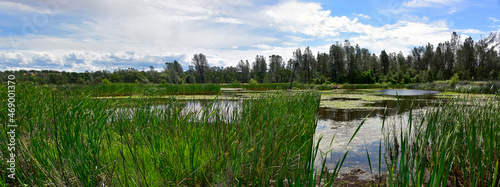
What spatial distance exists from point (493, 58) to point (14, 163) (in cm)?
7822

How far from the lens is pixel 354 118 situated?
29.6ft

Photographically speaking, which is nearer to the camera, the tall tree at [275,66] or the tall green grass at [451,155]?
the tall green grass at [451,155]

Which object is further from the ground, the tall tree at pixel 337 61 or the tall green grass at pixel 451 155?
the tall tree at pixel 337 61

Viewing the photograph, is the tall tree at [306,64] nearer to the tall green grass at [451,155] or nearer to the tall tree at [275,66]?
the tall tree at [275,66]

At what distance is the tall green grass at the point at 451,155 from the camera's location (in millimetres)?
1635

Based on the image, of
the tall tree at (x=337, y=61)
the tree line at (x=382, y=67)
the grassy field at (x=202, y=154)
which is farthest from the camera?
the tall tree at (x=337, y=61)

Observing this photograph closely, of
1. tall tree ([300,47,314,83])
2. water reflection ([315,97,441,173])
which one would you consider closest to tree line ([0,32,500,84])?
tall tree ([300,47,314,83])

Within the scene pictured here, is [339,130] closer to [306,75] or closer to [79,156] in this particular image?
[79,156]

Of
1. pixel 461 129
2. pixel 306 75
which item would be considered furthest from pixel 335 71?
pixel 461 129

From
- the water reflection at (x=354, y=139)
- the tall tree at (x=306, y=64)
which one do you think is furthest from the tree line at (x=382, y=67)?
the water reflection at (x=354, y=139)

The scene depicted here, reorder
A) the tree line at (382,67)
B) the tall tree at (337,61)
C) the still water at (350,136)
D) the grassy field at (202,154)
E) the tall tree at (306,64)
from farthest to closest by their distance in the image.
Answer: the tall tree at (306,64) < the tall tree at (337,61) < the tree line at (382,67) < the still water at (350,136) < the grassy field at (202,154)

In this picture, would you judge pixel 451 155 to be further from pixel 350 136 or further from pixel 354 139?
pixel 350 136

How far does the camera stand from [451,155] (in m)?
1.78

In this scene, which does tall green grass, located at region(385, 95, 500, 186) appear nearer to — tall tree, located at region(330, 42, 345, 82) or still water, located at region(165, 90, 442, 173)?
still water, located at region(165, 90, 442, 173)
